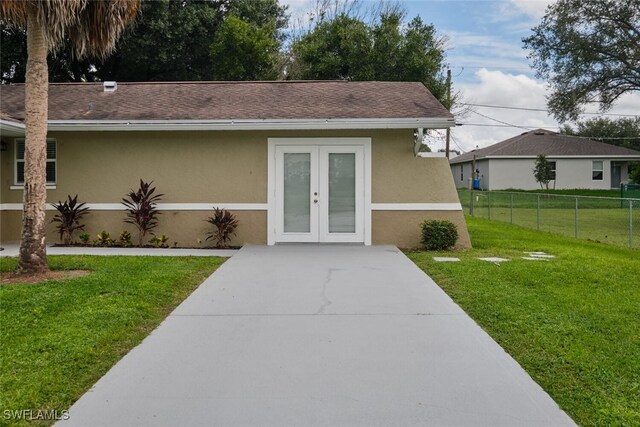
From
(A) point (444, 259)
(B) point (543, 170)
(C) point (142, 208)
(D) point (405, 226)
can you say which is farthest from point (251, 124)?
(B) point (543, 170)

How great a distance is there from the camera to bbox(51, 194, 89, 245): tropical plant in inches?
463

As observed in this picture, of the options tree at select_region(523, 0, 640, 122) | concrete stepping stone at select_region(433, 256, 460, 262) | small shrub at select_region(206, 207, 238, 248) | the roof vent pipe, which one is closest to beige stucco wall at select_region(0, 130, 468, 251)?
small shrub at select_region(206, 207, 238, 248)

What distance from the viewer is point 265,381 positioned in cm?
411

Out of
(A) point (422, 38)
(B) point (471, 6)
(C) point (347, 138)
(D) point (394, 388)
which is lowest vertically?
(D) point (394, 388)

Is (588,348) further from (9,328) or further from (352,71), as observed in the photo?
(352,71)

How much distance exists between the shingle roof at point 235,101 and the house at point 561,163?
25.7 meters

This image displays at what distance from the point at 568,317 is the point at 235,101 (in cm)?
960

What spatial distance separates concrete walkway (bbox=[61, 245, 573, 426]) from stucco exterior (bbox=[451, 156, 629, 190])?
32.8 metres

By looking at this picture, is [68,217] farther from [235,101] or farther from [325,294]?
[325,294]

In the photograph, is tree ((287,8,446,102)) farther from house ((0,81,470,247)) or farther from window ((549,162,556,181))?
window ((549,162,556,181))

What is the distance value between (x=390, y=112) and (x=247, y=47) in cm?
1394

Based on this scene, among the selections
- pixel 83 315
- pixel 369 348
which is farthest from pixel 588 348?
pixel 83 315

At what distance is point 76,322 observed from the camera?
18.2 ft

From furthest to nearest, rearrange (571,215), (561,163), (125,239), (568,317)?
(561,163)
(571,215)
(125,239)
(568,317)
